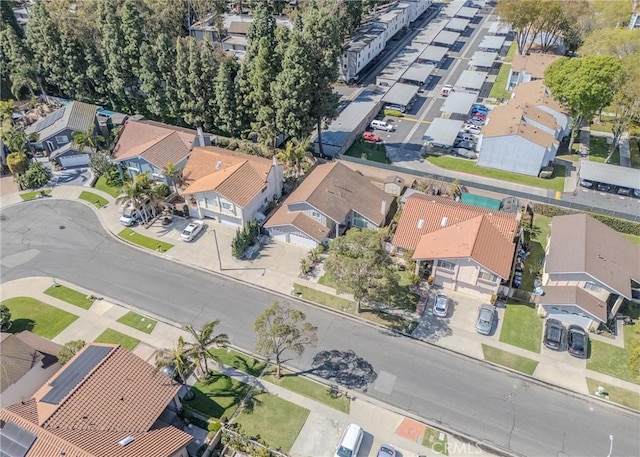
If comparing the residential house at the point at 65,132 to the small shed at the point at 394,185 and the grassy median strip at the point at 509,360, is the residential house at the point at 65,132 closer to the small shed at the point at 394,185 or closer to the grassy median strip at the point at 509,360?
the small shed at the point at 394,185

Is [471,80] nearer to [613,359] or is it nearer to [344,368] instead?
[613,359]

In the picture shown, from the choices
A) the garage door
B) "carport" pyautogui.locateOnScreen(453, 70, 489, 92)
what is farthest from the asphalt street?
"carport" pyautogui.locateOnScreen(453, 70, 489, 92)

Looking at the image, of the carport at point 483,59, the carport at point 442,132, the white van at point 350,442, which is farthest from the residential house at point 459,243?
the carport at point 483,59

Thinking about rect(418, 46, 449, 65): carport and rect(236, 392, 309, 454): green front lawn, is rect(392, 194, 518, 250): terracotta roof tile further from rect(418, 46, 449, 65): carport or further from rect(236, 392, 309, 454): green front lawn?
rect(418, 46, 449, 65): carport

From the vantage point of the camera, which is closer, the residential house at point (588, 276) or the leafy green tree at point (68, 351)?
the leafy green tree at point (68, 351)

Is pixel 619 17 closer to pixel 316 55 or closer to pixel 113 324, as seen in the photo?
pixel 316 55
